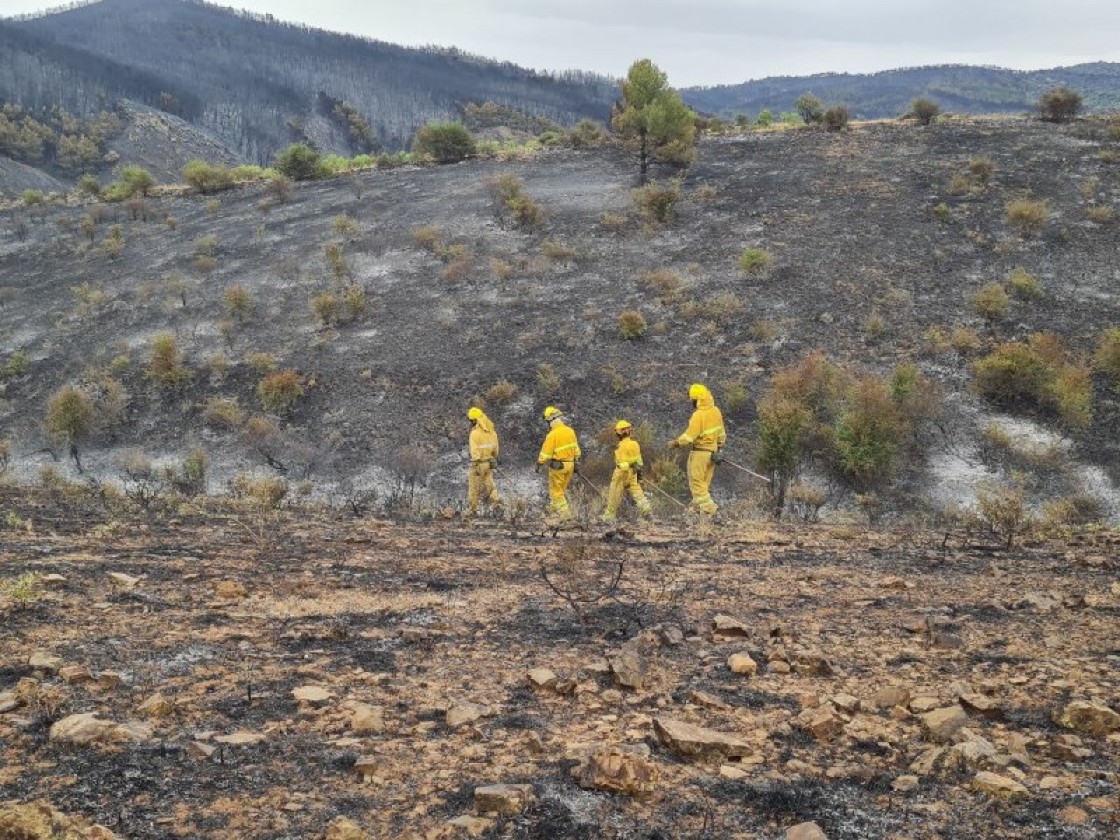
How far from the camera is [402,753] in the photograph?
2.80m

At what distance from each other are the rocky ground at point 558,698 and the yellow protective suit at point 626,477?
3620mm

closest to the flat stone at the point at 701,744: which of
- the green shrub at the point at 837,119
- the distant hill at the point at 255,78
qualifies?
the green shrub at the point at 837,119

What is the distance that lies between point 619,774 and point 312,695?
142 cm

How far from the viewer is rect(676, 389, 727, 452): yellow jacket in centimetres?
998

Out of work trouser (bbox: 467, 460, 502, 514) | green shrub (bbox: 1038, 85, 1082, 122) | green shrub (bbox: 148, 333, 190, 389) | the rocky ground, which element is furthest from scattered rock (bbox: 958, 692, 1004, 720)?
green shrub (bbox: 1038, 85, 1082, 122)

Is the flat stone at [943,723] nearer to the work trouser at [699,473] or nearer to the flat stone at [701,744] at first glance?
the flat stone at [701,744]

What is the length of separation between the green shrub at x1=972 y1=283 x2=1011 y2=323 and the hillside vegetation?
68 millimetres

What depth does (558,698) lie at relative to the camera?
3.32 m

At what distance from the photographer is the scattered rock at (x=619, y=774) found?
8.26 ft

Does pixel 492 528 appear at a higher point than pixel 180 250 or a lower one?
lower

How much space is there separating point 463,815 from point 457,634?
182 cm

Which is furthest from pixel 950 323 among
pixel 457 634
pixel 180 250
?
pixel 180 250

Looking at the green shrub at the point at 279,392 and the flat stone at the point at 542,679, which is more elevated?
the flat stone at the point at 542,679

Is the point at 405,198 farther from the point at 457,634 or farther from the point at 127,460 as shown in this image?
the point at 457,634
